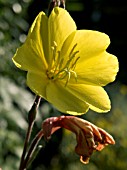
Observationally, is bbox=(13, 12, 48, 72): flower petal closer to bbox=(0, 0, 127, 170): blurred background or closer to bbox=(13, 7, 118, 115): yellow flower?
bbox=(13, 7, 118, 115): yellow flower

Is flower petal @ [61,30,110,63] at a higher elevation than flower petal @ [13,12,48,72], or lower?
lower

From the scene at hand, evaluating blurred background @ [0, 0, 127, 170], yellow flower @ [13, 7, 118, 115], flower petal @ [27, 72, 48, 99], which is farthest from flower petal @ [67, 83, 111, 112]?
blurred background @ [0, 0, 127, 170]

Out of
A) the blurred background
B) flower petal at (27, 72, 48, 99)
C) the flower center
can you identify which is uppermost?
flower petal at (27, 72, 48, 99)

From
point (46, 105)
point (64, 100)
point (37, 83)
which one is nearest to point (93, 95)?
point (64, 100)

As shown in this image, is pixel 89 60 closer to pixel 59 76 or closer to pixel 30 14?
pixel 59 76

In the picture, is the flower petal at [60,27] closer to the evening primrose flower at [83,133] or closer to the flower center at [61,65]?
the flower center at [61,65]

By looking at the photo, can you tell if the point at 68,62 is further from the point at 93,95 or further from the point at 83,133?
the point at 83,133

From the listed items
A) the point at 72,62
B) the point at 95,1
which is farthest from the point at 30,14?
the point at 72,62
